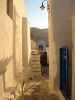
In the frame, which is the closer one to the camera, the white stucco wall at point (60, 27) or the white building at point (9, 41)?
the white building at point (9, 41)

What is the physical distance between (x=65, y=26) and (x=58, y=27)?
31 cm

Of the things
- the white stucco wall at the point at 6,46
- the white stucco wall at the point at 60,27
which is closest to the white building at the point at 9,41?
the white stucco wall at the point at 6,46

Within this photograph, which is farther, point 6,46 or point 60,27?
point 60,27

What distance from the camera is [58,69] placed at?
6.62 metres

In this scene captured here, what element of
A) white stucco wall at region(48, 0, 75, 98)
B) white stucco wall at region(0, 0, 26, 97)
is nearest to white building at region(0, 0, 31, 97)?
white stucco wall at region(0, 0, 26, 97)

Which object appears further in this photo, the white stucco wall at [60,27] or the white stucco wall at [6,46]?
the white stucco wall at [60,27]

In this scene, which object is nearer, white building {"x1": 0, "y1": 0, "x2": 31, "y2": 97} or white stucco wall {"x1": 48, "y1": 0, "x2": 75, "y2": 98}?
white building {"x1": 0, "y1": 0, "x2": 31, "y2": 97}

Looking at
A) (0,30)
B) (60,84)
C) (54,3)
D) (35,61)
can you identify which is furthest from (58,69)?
(35,61)

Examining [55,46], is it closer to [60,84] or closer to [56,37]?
[56,37]

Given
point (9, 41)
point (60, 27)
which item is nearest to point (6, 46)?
point (9, 41)

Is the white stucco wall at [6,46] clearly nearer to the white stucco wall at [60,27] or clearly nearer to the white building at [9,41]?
the white building at [9,41]

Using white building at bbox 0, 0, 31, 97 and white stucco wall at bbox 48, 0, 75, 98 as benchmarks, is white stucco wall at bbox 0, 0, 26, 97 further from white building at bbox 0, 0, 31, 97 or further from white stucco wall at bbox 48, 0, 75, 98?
white stucco wall at bbox 48, 0, 75, 98

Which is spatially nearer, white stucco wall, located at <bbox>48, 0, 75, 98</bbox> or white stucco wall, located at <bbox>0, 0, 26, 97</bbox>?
white stucco wall, located at <bbox>0, 0, 26, 97</bbox>

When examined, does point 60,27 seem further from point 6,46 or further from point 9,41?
point 6,46
